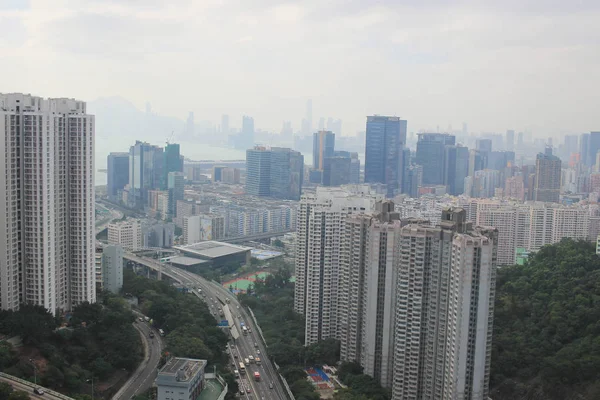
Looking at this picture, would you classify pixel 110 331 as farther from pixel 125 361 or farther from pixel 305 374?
pixel 305 374

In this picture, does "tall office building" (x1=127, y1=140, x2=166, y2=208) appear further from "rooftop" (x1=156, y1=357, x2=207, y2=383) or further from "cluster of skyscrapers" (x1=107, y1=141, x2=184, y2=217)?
"rooftop" (x1=156, y1=357, x2=207, y2=383)

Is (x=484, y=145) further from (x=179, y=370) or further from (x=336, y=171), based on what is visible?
(x=179, y=370)

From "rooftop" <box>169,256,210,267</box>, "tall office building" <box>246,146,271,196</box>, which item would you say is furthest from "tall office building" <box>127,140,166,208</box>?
"rooftop" <box>169,256,210,267</box>

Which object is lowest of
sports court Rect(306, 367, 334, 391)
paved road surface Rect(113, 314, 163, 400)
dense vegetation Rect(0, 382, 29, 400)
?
sports court Rect(306, 367, 334, 391)

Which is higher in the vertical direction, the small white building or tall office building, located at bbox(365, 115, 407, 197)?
tall office building, located at bbox(365, 115, 407, 197)

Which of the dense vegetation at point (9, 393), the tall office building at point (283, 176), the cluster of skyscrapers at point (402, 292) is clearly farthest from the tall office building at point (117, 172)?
the dense vegetation at point (9, 393)

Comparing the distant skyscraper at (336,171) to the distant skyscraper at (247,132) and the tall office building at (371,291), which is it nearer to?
the distant skyscraper at (247,132)
